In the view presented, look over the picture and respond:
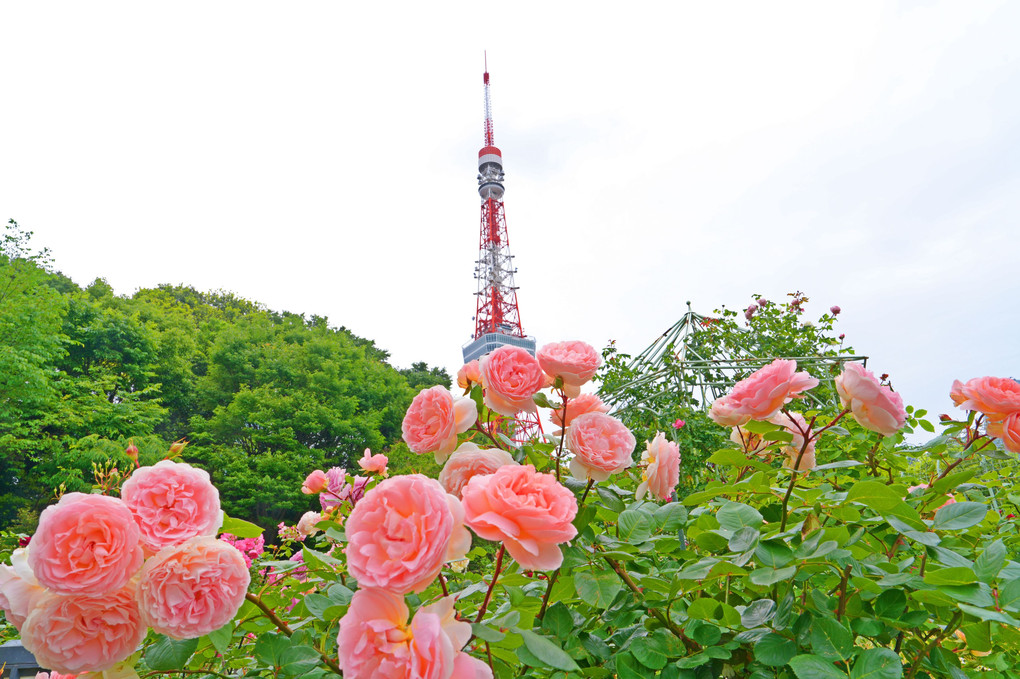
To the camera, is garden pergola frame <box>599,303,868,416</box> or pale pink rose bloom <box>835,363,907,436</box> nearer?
pale pink rose bloom <box>835,363,907,436</box>

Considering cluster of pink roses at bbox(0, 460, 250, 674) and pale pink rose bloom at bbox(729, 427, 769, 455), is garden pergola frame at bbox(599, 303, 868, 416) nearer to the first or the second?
pale pink rose bloom at bbox(729, 427, 769, 455)

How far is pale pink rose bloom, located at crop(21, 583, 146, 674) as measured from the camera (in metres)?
0.72

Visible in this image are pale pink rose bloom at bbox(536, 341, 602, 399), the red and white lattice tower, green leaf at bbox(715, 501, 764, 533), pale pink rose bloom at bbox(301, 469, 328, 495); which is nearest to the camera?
green leaf at bbox(715, 501, 764, 533)

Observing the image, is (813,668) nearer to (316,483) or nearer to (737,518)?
(737,518)

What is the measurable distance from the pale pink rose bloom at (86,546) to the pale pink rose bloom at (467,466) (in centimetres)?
43

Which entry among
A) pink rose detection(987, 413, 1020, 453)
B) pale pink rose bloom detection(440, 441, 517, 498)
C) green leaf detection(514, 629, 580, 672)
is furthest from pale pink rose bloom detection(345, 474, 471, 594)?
pink rose detection(987, 413, 1020, 453)

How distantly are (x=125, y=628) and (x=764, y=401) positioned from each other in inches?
39.2

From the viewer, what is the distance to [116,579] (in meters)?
0.71

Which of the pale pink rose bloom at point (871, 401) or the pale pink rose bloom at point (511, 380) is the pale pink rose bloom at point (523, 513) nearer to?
the pale pink rose bloom at point (511, 380)

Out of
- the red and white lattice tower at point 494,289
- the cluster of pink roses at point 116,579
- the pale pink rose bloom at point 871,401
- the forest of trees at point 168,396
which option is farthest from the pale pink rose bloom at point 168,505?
the red and white lattice tower at point 494,289

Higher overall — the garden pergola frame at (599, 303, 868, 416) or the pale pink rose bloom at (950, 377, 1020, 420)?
the garden pergola frame at (599, 303, 868, 416)

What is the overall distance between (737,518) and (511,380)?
0.42m

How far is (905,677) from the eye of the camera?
2.79 feet

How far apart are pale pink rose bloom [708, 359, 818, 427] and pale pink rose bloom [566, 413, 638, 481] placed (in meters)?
0.21
